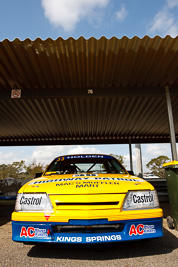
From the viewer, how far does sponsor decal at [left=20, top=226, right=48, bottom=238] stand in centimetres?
201

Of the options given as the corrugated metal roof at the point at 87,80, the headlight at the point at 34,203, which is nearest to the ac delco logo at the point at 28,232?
the headlight at the point at 34,203

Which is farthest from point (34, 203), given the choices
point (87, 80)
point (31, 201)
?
point (87, 80)

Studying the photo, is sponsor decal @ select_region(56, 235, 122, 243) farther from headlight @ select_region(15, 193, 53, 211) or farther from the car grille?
headlight @ select_region(15, 193, 53, 211)

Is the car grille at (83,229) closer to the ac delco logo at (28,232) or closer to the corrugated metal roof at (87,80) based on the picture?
the ac delco logo at (28,232)

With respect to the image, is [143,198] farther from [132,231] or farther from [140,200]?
[132,231]

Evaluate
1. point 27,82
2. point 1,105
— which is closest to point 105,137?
point 1,105

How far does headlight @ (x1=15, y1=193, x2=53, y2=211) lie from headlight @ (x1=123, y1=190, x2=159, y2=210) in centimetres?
88

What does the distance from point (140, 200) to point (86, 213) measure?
0.67 meters

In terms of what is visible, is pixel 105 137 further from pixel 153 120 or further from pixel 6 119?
pixel 6 119

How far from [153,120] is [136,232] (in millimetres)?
7773

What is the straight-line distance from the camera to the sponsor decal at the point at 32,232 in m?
2.01

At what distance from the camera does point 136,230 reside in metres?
2.04

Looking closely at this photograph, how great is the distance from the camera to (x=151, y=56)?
4.45 metres

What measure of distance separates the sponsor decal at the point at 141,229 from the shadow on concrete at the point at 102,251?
14 centimetres
